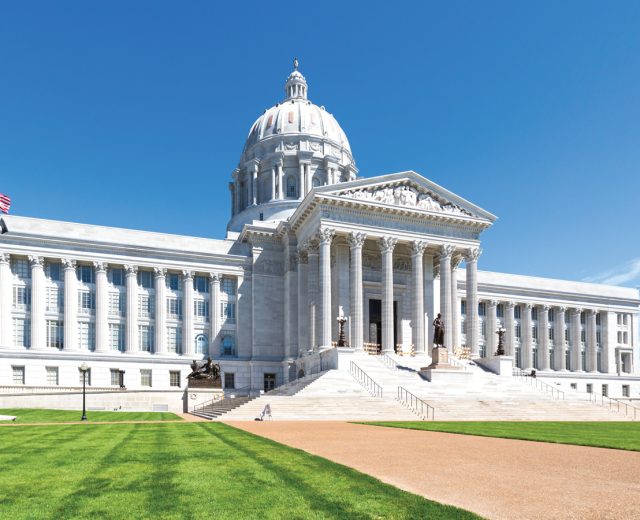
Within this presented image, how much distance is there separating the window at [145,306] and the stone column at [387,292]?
82.0ft

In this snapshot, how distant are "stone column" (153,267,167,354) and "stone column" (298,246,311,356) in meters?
14.4

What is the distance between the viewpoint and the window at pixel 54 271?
211ft

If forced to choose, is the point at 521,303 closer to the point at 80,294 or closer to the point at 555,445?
the point at 80,294

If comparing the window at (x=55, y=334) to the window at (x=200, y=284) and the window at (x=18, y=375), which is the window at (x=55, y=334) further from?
the window at (x=200, y=284)

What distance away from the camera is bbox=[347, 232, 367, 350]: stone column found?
59094 mm

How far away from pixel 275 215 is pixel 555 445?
214 feet

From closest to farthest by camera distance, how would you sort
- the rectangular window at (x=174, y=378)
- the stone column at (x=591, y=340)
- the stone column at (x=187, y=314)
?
the rectangular window at (x=174, y=378) → the stone column at (x=187, y=314) → the stone column at (x=591, y=340)

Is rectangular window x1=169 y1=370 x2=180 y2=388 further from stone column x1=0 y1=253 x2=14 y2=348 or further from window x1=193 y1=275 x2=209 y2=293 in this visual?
stone column x1=0 y1=253 x2=14 y2=348

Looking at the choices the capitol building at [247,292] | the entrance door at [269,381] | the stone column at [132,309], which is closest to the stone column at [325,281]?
the capitol building at [247,292]

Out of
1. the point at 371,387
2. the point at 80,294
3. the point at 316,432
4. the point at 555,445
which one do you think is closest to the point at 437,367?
the point at 371,387

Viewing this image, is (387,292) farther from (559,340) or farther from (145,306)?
(559,340)

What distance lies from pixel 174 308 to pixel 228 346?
23.6 feet

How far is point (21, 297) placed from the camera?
6275 cm

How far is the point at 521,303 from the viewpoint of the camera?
3406 inches
